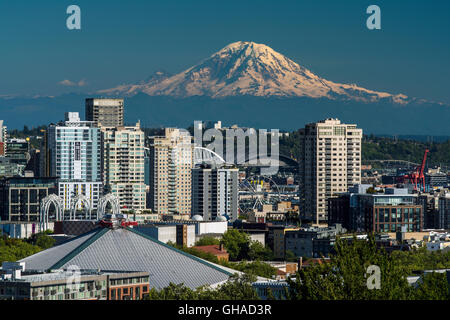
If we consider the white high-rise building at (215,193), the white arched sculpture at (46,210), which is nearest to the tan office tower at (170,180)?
the white high-rise building at (215,193)

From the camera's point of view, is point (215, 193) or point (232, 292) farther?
point (215, 193)

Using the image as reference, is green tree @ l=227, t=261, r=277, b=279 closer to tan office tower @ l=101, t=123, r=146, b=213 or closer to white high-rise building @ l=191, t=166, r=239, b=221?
white high-rise building @ l=191, t=166, r=239, b=221

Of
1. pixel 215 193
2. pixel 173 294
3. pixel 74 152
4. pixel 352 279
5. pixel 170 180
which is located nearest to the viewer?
pixel 352 279

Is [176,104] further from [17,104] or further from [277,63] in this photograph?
[17,104]

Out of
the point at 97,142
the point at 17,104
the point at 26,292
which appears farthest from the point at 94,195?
the point at 26,292

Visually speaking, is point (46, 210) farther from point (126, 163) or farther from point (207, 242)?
point (126, 163)

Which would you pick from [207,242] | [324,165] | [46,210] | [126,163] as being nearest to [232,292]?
[207,242]
